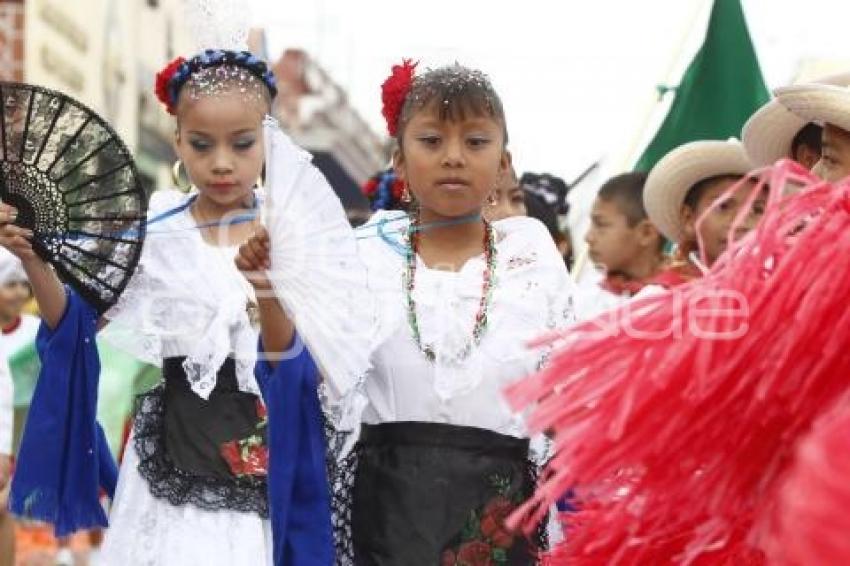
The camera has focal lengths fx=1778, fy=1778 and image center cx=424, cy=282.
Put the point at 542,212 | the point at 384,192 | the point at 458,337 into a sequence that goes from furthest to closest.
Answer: the point at 542,212
the point at 384,192
the point at 458,337

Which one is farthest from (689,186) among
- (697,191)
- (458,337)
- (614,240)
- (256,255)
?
(256,255)

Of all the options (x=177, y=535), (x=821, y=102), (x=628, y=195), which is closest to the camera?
(x=821, y=102)

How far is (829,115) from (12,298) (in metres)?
5.76

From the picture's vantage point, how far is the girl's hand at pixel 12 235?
14.5 ft

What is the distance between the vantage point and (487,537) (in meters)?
4.30

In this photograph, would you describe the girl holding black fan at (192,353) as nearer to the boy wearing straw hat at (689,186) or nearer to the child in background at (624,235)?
the boy wearing straw hat at (689,186)

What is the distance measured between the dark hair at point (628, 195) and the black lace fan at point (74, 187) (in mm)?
3436

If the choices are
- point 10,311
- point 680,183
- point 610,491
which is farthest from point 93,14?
point 610,491

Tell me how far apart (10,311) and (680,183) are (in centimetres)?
416

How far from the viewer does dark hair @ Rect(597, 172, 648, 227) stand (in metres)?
7.76

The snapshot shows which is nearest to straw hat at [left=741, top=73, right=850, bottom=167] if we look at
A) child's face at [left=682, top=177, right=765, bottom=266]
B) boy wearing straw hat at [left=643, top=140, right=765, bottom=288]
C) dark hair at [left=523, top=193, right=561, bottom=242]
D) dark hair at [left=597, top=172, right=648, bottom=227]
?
child's face at [left=682, top=177, right=765, bottom=266]

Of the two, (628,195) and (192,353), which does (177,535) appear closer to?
(192,353)

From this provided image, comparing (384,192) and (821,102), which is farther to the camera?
(384,192)

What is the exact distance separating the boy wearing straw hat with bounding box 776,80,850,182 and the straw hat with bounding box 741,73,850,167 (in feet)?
2.10
